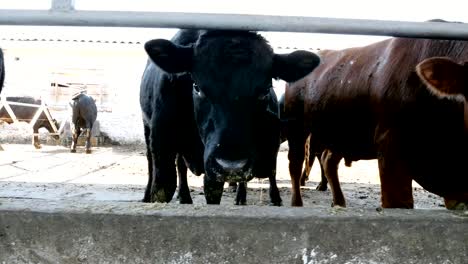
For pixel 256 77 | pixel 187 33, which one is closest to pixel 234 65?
pixel 256 77

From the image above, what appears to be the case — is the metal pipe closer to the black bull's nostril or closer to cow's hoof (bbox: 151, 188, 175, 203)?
the black bull's nostril

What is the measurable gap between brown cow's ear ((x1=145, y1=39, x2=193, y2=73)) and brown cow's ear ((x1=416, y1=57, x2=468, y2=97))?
1225 millimetres

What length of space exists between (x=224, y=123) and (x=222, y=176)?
295 mm

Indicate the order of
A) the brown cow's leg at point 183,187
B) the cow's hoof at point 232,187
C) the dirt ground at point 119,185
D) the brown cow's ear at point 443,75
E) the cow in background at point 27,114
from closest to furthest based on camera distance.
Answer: the brown cow's ear at point 443,75 → the brown cow's leg at point 183,187 → the dirt ground at point 119,185 → the cow's hoof at point 232,187 → the cow in background at point 27,114

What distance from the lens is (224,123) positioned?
2.47 meters

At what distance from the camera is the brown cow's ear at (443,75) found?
2.25 metres

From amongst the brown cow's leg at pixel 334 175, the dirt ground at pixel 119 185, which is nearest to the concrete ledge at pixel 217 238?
the dirt ground at pixel 119 185

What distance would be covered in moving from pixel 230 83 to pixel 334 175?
10.7 ft

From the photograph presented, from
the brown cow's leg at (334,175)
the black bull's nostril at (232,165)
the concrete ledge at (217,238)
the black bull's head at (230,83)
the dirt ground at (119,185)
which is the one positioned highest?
the black bull's head at (230,83)

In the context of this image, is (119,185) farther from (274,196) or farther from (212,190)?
(212,190)

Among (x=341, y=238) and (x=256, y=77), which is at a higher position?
(x=256, y=77)

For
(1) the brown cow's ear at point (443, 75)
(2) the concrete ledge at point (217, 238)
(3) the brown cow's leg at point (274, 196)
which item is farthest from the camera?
(3) the brown cow's leg at point (274, 196)

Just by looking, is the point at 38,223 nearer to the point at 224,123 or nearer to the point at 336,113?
the point at 224,123

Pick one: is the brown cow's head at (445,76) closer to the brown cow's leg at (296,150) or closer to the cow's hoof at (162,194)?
the cow's hoof at (162,194)
